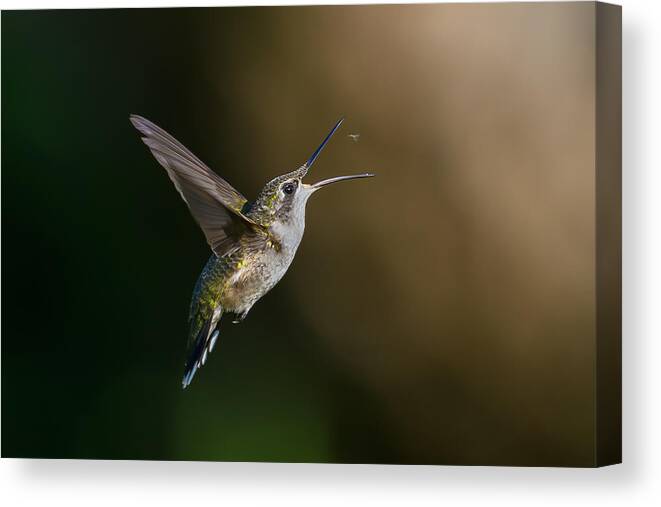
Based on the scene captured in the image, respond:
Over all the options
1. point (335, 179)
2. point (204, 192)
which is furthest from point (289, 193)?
point (204, 192)

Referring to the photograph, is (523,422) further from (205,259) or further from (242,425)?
(205,259)

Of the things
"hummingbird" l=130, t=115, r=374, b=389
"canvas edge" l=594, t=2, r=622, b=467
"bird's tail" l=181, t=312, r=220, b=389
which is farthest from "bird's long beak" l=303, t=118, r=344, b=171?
"canvas edge" l=594, t=2, r=622, b=467

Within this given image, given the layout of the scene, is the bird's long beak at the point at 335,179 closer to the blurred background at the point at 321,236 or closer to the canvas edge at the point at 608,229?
the blurred background at the point at 321,236

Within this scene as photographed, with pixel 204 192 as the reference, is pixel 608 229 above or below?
below

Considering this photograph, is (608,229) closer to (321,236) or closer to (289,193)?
(321,236)

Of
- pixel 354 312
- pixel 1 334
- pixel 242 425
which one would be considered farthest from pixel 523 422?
pixel 1 334
